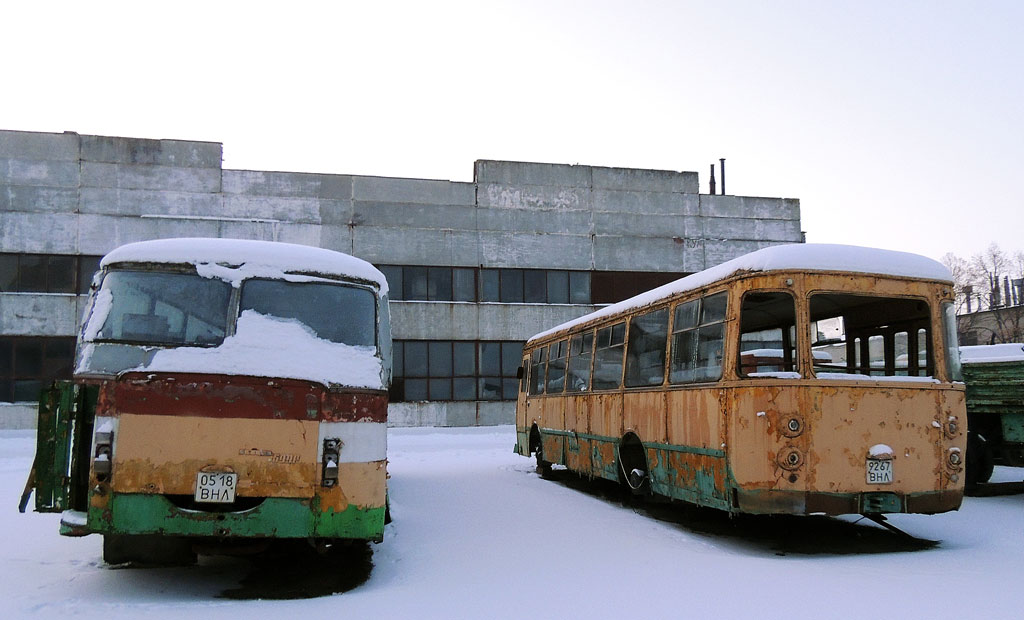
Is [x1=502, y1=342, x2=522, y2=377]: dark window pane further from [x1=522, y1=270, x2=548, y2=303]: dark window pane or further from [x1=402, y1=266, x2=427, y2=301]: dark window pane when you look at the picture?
[x1=402, y1=266, x2=427, y2=301]: dark window pane

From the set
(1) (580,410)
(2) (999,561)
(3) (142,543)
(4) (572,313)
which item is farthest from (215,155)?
(2) (999,561)

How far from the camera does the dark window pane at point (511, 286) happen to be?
98.3 feet

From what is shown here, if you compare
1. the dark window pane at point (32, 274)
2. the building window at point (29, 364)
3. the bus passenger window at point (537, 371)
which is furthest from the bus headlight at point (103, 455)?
the dark window pane at point (32, 274)

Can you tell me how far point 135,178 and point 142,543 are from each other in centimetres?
2338

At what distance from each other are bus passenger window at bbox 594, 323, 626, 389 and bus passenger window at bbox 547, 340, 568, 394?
75.4 inches

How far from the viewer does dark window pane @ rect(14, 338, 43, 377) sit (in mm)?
26469

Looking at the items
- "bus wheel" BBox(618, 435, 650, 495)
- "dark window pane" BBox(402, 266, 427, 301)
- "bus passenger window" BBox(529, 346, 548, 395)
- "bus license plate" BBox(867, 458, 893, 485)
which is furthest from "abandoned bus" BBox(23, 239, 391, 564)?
"dark window pane" BBox(402, 266, 427, 301)

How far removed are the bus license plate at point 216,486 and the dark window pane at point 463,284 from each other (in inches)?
922

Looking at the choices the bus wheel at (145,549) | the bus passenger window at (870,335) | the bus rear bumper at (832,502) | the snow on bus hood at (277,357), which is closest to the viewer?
the snow on bus hood at (277,357)

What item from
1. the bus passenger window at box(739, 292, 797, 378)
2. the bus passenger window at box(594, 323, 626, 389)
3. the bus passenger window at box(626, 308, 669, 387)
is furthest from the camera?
the bus passenger window at box(594, 323, 626, 389)

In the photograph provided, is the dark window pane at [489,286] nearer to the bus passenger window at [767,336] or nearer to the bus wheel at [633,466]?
the bus wheel at [633,466]

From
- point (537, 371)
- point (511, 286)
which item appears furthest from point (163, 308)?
point (511, 286)

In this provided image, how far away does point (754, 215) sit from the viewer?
32500 millimetres

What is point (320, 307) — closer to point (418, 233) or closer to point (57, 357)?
point (418, 233)
